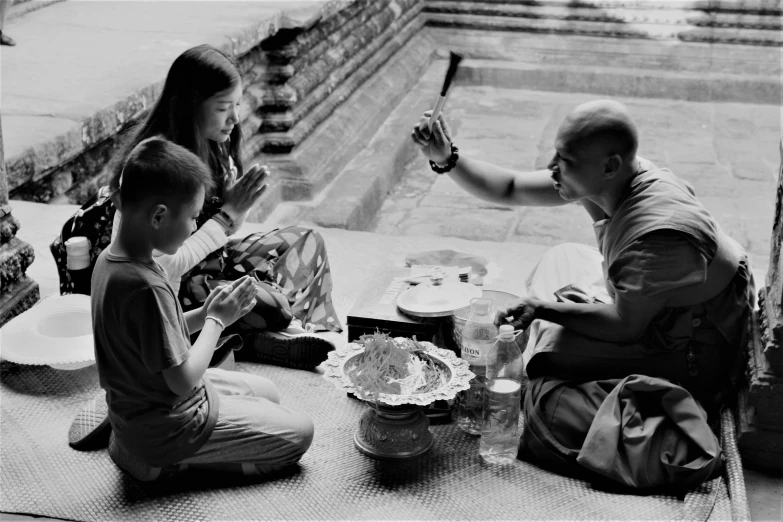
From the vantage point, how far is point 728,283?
3047 mm

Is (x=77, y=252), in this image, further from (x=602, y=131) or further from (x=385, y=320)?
(x=602, y=131)

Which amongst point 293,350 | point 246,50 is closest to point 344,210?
point 246,50

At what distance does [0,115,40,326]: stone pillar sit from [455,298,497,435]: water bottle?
1.72 metres

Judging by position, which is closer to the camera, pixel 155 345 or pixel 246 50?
pixel 155 345

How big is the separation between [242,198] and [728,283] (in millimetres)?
1652

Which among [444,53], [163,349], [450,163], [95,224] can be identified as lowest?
[444,53]

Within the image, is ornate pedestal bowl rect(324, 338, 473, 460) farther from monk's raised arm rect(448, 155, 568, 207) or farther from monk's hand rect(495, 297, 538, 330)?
monk's raised arm rect(448, 155, 568, 207)

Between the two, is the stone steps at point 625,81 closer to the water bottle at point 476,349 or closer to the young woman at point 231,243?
the young woman at point 231,243

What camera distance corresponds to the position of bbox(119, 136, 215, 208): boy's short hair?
2477 millimetres

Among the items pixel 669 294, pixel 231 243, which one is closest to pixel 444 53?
pixel 231 243

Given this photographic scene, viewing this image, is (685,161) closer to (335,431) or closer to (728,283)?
(728,283)

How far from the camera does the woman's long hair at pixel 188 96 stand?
330 cm

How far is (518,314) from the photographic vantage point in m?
2.98

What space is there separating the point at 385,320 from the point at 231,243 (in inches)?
39.8
